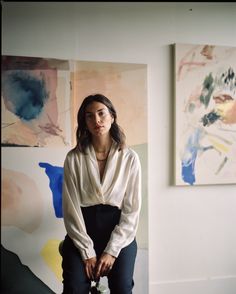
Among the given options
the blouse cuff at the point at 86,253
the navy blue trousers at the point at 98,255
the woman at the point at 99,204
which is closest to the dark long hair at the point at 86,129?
the woman at the point at 99,204

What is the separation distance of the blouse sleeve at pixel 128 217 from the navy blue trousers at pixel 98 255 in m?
0.03

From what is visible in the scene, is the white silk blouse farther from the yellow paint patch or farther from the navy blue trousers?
the yellow paint patch

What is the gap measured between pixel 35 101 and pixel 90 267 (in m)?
0.74

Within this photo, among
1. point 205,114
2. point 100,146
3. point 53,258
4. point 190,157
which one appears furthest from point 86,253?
point 205,114

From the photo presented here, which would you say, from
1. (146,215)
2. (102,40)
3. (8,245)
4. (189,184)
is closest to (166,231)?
(146,215)

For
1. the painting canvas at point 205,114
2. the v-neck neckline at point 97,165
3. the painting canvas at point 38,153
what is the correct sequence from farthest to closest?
the painting canvas at point 205,114
the painting canvas at point 38,153
the v-neck neckline at point 97,165

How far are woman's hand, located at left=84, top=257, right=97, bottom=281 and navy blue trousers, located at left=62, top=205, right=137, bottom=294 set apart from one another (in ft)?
0.04

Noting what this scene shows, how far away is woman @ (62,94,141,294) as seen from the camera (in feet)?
3.80

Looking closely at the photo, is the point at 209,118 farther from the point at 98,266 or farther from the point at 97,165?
the point at 98,266

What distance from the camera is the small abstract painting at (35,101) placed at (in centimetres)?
133

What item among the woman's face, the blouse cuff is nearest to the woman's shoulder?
the woman's face

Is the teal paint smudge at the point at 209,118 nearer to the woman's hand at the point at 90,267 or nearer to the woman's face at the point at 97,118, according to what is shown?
the woman's face at the point at 97,118

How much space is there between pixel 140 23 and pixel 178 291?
1.34 metres

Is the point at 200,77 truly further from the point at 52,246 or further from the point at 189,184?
the point at 52,246
